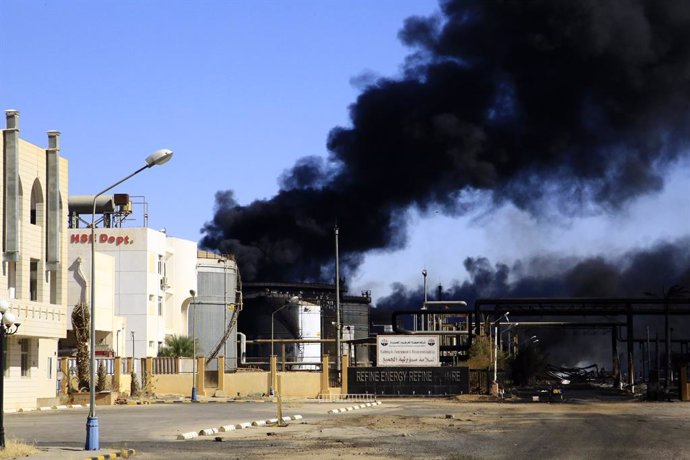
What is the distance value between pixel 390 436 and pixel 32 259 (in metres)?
28.9

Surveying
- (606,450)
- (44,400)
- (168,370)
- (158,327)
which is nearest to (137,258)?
(158,327)

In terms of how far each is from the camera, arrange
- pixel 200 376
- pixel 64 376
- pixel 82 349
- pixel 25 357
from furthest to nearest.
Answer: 1. pixel 200 376
2. pixel 64 376
3. pixel 82 349
4. pixel 25 357

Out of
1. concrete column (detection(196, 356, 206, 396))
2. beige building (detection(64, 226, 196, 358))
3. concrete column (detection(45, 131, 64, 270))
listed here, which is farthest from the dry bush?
beige building (detection(64, 226, 196, 358))

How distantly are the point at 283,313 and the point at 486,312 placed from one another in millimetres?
26793

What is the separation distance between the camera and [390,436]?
32.2 metres

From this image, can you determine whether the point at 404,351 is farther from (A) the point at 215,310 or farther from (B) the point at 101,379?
(A) the point at 215,310

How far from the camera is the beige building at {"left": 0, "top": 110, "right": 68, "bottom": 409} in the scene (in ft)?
172

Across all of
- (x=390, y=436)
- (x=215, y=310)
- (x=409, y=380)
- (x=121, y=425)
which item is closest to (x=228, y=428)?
(x=121, y=425)

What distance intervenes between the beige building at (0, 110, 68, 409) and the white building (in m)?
21.9

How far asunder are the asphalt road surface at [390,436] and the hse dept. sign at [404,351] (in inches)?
1124

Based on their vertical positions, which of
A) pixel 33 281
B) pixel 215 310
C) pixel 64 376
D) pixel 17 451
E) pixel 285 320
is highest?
pixel 33 281

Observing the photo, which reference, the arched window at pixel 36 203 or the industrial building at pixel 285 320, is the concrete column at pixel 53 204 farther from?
the industrial building at pixel 285 320

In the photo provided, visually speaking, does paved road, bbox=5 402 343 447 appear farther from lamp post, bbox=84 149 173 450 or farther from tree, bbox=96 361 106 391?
tree, bbox=96 361 106 391

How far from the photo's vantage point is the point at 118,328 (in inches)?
3381
